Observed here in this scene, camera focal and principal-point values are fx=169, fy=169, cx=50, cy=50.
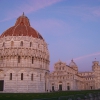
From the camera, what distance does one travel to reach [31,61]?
4972 centimetres

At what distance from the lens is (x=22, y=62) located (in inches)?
1919

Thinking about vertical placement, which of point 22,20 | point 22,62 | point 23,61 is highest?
point 22,20

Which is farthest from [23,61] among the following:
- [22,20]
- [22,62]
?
[22,20]

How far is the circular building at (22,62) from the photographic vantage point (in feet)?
156

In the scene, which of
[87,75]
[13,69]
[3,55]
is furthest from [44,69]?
[87,75]

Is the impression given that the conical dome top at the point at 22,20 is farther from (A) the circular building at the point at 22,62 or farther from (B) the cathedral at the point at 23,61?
(A) the circular building at the point at 22,62

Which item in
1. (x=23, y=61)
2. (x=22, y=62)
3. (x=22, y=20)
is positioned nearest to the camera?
(x=22, y=62)

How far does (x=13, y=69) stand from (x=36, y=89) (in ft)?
28.9

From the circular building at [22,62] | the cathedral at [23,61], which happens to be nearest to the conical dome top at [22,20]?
the cathedral at [23,61]

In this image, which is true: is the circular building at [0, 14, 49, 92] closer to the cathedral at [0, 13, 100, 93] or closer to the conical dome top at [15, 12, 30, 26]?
the cathedral at [0, 13, 100, 93]

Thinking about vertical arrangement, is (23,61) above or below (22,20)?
below

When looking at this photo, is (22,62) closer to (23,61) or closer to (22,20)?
(23,61)

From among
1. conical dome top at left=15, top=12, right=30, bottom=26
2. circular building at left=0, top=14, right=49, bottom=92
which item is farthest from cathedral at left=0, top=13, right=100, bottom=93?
conical dome top at left=15, top=12, right=30, bottom=26

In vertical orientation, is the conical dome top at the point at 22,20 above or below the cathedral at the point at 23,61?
above
